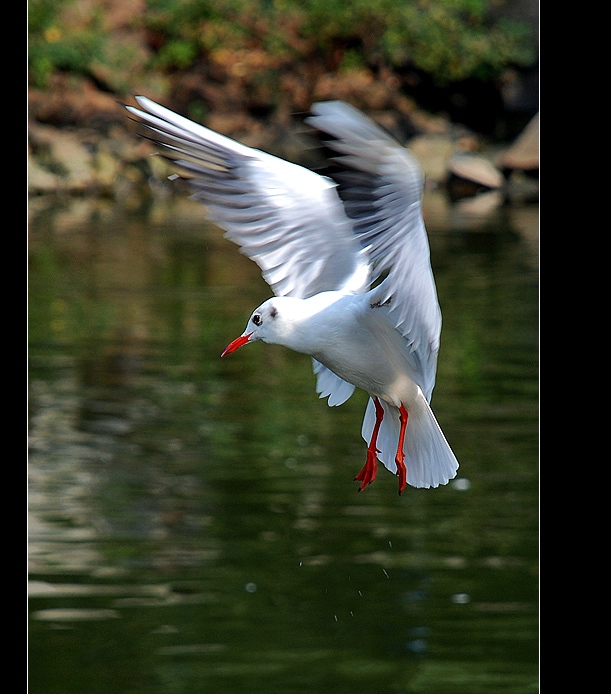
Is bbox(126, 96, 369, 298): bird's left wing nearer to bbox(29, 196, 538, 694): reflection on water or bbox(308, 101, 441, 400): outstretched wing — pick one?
bbox(308, 101, 441, 400): outstretched wing

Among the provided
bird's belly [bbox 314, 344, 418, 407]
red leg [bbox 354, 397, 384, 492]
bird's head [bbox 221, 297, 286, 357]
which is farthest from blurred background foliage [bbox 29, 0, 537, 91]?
bird's head [bbox 221, 297, 286, 357]

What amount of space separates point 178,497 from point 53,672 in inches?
84.3

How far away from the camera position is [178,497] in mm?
8883

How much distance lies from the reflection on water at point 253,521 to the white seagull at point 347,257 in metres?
3.38

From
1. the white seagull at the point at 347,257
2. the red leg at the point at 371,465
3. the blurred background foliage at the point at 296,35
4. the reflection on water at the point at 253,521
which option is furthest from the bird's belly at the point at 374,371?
the blurred background foliage at the point at 296,35

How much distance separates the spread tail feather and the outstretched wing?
1.57 feet

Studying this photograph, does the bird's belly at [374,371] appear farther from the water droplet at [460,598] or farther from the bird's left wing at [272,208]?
the water droplet at [460,598]

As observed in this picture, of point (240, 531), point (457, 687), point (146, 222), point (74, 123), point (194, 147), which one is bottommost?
point (457, 687)

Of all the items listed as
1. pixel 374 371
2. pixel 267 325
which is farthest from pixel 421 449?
pixel 267 325

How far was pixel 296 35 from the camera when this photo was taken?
23.0 m

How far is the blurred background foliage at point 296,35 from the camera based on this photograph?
2178 cm

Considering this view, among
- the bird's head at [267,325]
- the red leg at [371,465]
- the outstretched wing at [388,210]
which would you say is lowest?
the red leg at [371,465]

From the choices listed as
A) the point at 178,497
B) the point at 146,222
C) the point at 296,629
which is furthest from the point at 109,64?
the point at 296,629

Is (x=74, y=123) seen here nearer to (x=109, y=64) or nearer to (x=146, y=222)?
(x=109, y=64)
